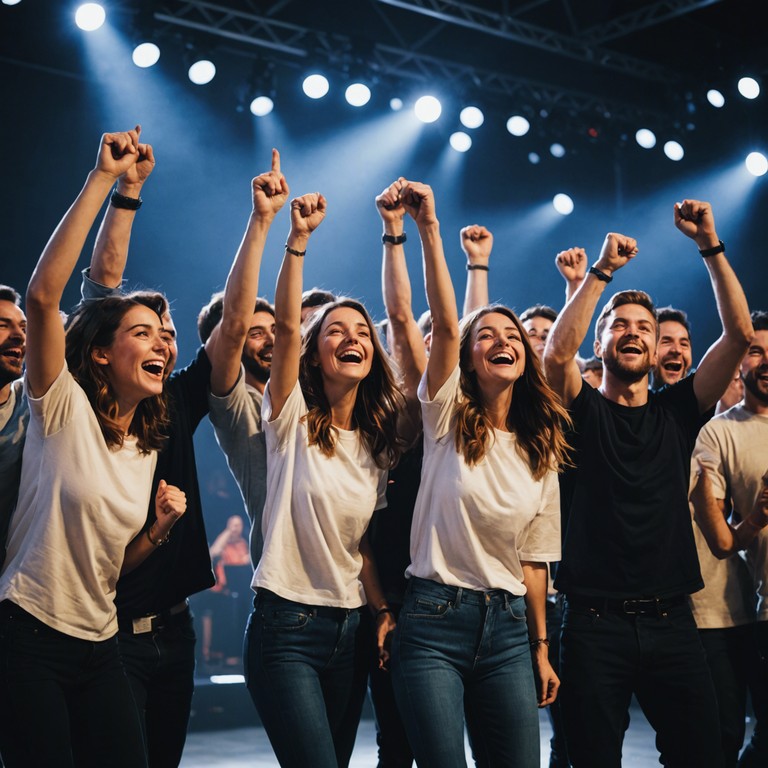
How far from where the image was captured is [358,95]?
7.73 metres

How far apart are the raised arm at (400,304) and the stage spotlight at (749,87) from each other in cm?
604

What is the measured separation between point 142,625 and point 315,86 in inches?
223

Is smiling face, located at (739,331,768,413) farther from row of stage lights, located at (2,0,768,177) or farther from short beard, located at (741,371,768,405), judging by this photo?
row of stage lights, located at (2,0,768,177)

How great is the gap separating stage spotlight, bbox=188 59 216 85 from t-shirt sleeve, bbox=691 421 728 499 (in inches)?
192

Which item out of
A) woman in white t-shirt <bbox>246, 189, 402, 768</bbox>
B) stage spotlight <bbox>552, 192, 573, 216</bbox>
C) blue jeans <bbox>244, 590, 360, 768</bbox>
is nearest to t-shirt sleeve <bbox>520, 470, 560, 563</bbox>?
woman in white t-shirt <bbox>246, 189, 402, 768</bbox>

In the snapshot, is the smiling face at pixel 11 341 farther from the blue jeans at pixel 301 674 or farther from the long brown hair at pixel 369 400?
the blue jeans at pixel 301 674

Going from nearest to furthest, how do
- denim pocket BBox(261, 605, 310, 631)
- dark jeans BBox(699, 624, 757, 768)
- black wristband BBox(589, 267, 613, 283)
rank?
denim pocket BBox(261, 605, 310, 631)
black wristband BBox(589, 267, 613, 283)
dark jeans BBox(699, 624, 757, 768)

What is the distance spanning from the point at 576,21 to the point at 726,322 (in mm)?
5230

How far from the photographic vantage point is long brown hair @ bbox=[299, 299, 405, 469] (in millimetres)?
2871

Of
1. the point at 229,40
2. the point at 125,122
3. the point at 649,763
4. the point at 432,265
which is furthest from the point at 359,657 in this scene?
the point at 229,40

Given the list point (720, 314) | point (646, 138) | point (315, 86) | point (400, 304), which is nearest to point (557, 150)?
point (646, 138)

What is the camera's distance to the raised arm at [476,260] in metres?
3.74

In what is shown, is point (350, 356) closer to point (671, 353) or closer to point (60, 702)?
point (60, 702)

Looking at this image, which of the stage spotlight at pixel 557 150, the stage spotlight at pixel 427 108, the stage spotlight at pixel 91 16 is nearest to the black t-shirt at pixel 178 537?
the stage spotlight at pixel 91 16
